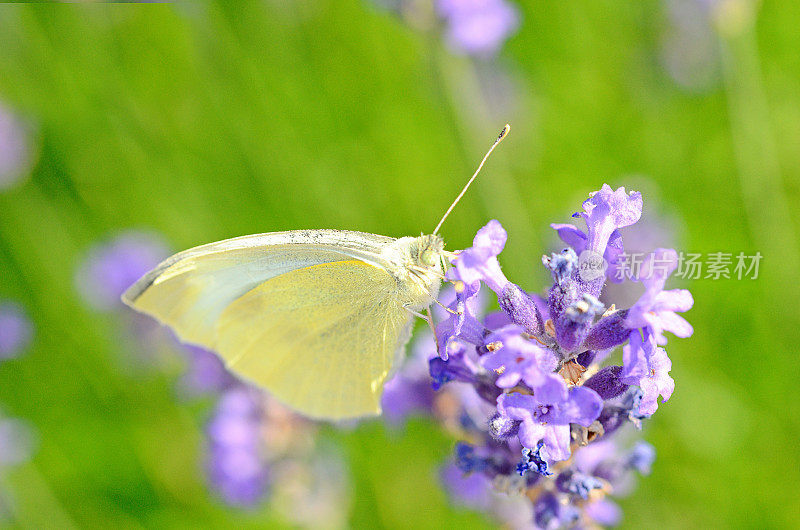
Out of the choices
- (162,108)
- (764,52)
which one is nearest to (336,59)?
(162,108)

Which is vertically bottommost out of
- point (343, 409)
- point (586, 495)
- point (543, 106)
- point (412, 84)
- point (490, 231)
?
point (586, 495)

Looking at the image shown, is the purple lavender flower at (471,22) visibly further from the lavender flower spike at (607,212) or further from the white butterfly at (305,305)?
the lavender flower spike at (607,212)

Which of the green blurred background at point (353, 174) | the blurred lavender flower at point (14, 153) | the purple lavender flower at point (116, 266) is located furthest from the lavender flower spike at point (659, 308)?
the blurred lavender flower at point (14, 153)

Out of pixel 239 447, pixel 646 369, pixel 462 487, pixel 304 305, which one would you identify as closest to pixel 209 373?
pixel 239 447

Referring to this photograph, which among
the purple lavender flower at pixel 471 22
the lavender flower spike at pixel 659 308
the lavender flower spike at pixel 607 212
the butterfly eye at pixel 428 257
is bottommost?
the lavender flower spike at pixel 659 308

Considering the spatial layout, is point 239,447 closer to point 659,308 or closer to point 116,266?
point 116,266

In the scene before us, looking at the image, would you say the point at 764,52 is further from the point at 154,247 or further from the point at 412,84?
the point at 154,247
